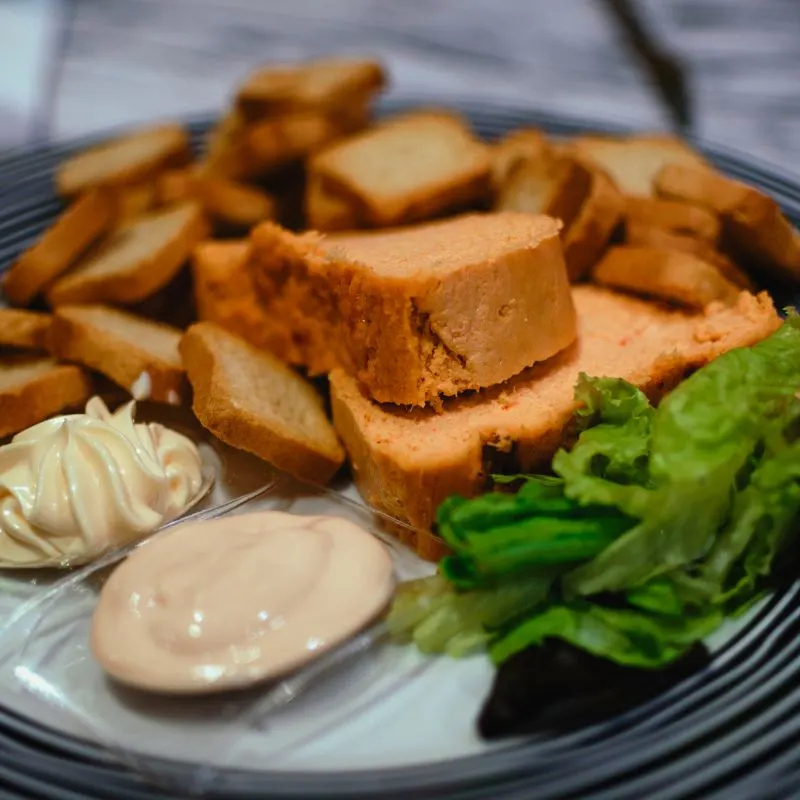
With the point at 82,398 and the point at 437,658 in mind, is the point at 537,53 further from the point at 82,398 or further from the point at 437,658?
the point at 437,658

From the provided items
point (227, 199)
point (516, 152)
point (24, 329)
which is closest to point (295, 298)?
point (227, 199)

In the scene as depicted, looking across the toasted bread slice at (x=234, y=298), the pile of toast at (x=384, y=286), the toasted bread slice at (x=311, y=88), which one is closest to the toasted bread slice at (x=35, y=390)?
the pile of toast at (x=384, y=286)

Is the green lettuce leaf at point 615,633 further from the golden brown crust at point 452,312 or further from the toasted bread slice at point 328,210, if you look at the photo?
the toasted bread slice at point 328,210

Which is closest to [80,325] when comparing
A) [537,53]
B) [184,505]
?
[184,505]

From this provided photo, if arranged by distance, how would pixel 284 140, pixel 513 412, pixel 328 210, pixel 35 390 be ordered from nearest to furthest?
1. pixel 513 412
2. pixel 35 390
3. pixel 328 210
4. pixel 284 140

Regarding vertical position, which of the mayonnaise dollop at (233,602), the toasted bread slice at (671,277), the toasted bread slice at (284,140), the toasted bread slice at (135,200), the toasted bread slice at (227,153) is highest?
the toasted bread slice at (671,277)

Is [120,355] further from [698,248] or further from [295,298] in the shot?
[698,248]
